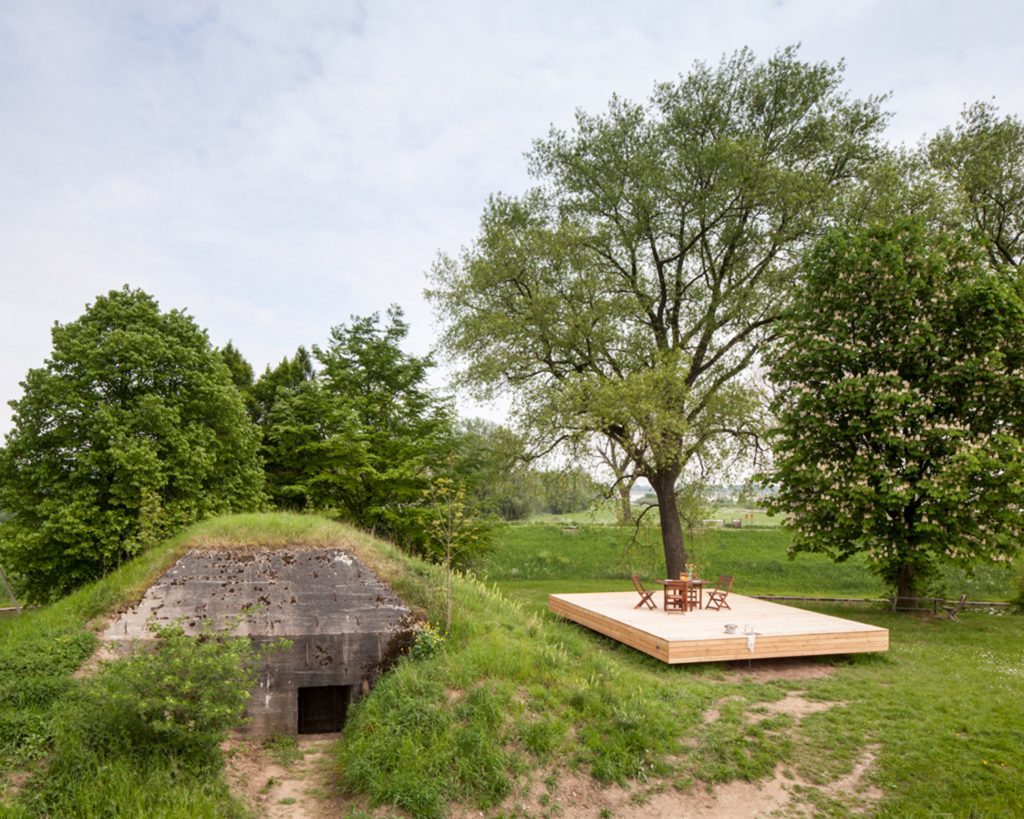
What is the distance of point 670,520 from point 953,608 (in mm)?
7087

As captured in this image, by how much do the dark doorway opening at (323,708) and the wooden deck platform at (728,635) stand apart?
5.04 meters

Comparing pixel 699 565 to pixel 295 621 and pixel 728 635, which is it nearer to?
pixel 728 635

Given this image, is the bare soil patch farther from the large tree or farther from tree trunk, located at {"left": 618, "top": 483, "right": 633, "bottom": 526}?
tree trunk, located at {"left": 618, "top": 483, "right": 633, "bottom": 526}

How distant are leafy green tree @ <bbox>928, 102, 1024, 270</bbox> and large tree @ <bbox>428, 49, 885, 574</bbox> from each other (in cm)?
309

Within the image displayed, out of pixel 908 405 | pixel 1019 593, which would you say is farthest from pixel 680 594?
pixel 1019 593

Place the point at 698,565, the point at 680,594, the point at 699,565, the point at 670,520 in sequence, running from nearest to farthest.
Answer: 1. the point at 680,594
2. the point at 670,520
3. the point at 698,565
4. the point at 699,565

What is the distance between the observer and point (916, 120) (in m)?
17.7

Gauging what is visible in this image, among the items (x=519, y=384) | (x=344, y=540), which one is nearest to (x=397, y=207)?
(x=519, y=384)

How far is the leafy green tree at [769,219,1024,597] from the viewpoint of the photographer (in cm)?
1213

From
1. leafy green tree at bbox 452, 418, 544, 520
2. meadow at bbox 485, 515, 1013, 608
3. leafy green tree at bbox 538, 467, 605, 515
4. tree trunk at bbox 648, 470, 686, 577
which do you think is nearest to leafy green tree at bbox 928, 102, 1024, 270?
meadow at bbox 485, 515, 1013, 608

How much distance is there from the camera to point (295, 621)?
8.77 metres

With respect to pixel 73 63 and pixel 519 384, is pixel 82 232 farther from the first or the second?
pixel 519 384

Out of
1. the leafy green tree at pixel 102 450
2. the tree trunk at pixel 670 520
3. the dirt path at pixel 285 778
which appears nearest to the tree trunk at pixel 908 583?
the tree trunk at pixel 670 520

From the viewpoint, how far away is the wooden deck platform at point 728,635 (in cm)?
1004
